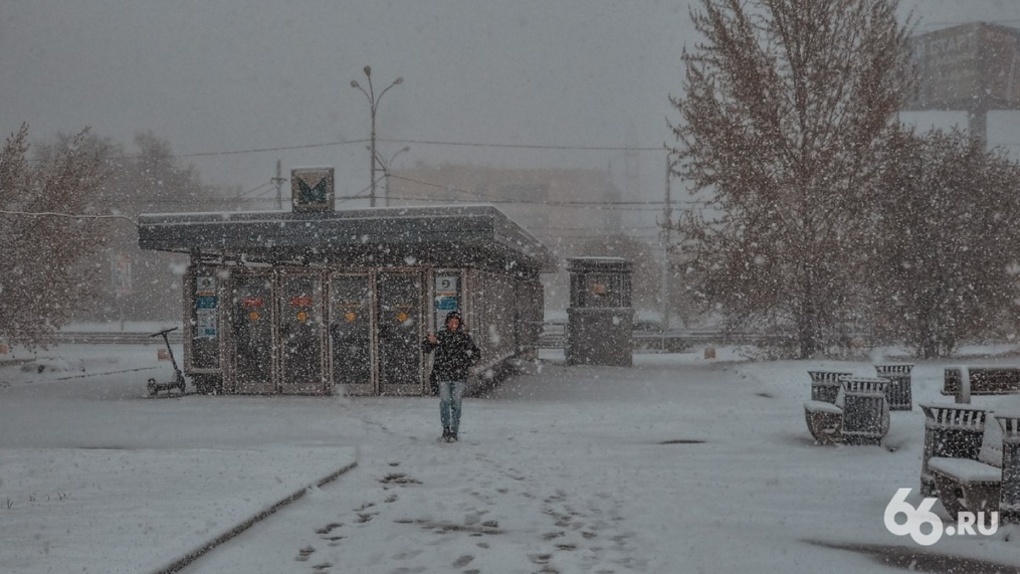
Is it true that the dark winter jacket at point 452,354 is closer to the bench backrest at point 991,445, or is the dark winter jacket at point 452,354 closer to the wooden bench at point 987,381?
the wooden bench at point 987,381

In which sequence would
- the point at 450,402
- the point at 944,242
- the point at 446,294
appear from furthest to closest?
the point at 944,242 < the point at 446,294 < the point at 450,402

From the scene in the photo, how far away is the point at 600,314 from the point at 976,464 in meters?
16.0

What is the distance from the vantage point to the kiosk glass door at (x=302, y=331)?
15.5 m

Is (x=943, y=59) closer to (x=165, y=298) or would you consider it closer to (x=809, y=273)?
(x=809, y=273)

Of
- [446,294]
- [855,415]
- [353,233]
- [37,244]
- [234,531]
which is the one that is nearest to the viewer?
[234,531]

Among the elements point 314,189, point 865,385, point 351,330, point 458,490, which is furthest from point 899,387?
point 314,189

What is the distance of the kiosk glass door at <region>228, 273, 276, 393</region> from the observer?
51.6 ft

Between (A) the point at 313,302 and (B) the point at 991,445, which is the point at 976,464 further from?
(A) the point at 313,302

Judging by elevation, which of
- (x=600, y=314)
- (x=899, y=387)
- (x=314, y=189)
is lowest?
(x=899, y=387)

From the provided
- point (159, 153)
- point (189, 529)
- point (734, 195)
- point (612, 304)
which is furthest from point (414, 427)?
point (159, 153)

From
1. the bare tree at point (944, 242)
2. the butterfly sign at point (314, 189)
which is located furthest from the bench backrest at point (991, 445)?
the bare tree at point (944, 242)

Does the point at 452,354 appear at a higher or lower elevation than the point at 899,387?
higher

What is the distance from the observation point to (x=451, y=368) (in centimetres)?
1046

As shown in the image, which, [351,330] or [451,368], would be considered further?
[351,330]
